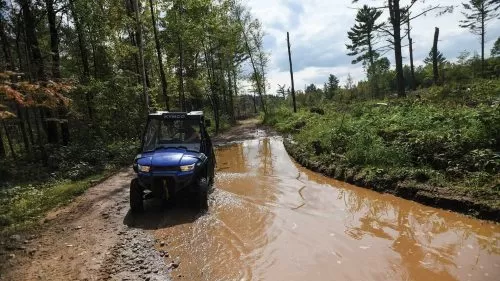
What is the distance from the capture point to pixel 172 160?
8320 mm

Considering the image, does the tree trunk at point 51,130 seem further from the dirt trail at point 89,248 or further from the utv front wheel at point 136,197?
the utv front wheel at point 136,197

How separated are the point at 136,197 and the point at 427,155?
7.19 m

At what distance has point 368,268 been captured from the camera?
551 centimetres

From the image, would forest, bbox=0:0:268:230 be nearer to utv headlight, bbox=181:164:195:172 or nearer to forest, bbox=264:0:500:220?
utv headlight, bbox=181:164:195:172

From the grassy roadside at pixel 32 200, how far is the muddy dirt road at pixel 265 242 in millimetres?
414

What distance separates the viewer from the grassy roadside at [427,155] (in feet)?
26.2

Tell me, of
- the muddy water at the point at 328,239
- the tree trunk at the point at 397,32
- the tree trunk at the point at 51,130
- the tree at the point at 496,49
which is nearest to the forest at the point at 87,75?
the tree trunk at the point at 51,130

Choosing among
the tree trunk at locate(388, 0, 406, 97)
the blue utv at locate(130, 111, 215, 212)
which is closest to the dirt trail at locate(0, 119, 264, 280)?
the blue utv at locate(130, 111, 215, 212)

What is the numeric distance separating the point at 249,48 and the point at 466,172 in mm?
36046

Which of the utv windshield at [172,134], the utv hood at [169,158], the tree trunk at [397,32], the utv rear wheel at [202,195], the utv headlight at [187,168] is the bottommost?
the utv rear wheel at [202,195]

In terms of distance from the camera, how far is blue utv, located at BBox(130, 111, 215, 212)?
323 inches

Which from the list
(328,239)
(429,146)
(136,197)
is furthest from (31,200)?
(429,146)

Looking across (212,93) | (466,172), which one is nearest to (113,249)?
(466,172)

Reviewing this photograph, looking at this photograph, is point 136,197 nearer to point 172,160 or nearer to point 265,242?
point 172,160
